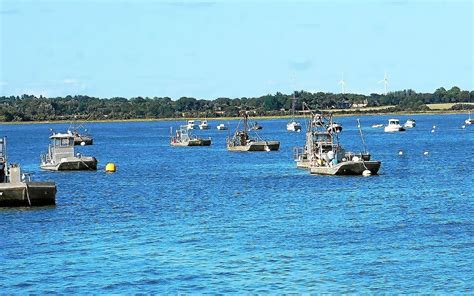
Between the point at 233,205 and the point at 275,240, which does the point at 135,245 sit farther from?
the point at 233,205

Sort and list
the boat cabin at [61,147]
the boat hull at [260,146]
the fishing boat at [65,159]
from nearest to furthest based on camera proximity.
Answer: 1. the fishing boat at [65,159]
2. the boat cabin at [61,147]
3. the boat hull at [260,146]

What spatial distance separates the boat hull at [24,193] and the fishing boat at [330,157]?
35736 millimetres

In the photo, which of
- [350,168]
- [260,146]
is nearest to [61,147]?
[350,168]

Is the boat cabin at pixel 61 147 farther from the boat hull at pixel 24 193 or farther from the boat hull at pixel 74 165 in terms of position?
the boat hull at pixel 24 193

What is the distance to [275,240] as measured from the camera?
6469 centimetres

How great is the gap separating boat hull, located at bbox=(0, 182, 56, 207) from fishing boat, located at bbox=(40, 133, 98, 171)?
4603 cm

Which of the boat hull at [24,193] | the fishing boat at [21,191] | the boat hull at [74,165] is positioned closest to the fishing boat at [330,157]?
the boat hull at [74,165]

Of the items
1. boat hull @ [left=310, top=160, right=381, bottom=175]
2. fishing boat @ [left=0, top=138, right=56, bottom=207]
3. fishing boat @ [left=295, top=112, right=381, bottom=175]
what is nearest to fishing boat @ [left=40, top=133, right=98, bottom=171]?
fishing boat @ [left=295, top=112, right=381, bottom=175]

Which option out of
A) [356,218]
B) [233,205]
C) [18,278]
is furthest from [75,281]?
[233,205]

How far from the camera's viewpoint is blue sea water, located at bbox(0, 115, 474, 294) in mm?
52281

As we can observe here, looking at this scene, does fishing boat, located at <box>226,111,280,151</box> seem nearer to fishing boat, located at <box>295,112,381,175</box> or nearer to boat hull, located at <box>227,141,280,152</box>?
boat hull, located at <box>227,141,280,152</box>

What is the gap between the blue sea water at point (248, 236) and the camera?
5228 centimetres

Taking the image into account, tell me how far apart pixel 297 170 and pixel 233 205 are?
126 feet

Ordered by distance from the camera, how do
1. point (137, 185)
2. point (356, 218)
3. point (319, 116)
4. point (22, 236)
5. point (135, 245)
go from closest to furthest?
point (135, 245) < point (22, 236) < point (356, 218) < point (137, 185) < point (319, 116)
